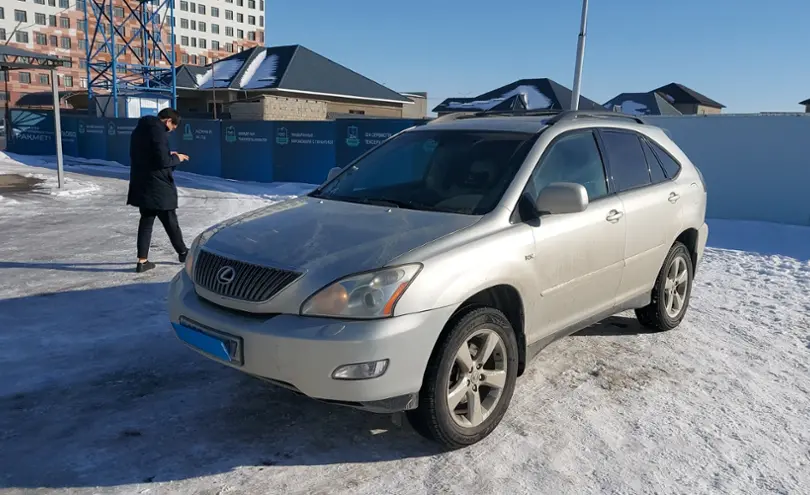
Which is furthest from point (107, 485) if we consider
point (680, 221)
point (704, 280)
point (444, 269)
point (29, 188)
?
point (29, 188)

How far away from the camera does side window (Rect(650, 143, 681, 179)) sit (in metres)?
5.27

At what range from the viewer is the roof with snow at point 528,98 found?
36.6 metres

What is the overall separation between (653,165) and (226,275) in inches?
138

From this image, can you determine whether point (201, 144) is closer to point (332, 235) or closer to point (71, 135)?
point (71, 135)

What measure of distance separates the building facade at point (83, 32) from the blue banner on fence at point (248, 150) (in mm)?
44263

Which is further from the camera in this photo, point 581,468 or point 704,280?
point 704,280

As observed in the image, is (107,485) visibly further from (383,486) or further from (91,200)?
(91,200)

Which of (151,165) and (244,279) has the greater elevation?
(151,165)

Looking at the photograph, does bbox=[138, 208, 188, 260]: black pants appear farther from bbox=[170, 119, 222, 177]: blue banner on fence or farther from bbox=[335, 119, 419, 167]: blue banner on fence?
bbox=[170, 119, 222, 177]: blue banner on fence

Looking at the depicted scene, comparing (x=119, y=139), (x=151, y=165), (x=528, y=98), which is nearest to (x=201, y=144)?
(x=119, y=139)

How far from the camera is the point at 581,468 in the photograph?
128 inches

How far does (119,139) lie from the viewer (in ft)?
75.2

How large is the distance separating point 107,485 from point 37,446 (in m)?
0.60

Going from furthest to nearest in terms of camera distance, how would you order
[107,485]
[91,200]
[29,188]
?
[29,188]
[91,200]
[107,485]
